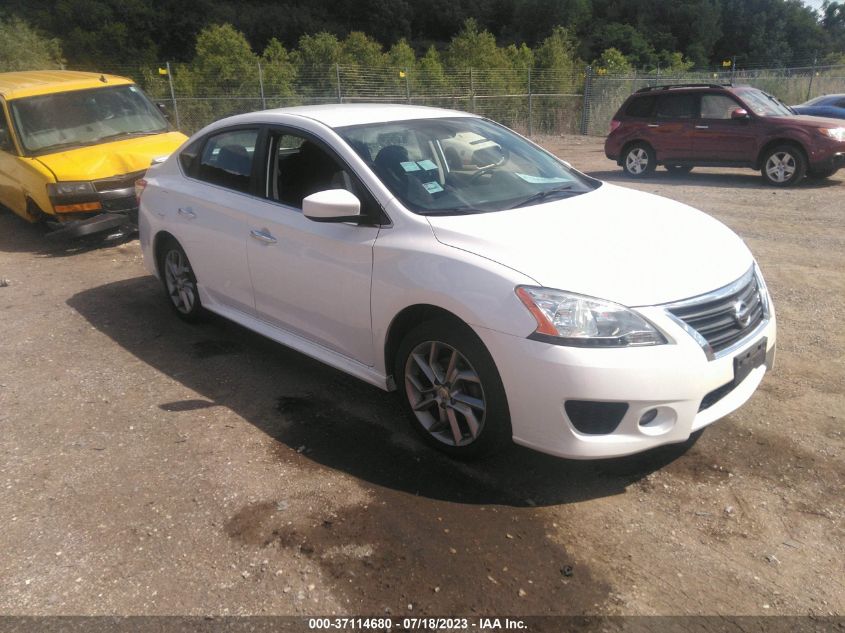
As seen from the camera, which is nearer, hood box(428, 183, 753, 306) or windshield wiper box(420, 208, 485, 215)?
hood box(428, 183, 753, 306)

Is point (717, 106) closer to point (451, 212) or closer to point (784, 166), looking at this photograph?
point (784, 166)

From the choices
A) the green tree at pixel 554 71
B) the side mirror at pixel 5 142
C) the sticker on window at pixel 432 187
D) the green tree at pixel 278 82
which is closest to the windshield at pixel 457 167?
the sticker on window at pixel 432 187

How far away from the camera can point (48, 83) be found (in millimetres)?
9352

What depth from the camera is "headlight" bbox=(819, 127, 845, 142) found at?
11.5 m

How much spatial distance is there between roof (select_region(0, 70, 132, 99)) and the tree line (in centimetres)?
4496

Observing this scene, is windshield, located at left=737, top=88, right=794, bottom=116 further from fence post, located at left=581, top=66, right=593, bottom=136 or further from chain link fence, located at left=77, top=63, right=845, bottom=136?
fence post, located at left=581, top=66, right=593, bottom=136

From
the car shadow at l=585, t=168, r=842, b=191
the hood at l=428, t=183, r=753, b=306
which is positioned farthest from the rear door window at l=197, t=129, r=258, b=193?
the car shadow at l=585, t=168, r=842, b=191

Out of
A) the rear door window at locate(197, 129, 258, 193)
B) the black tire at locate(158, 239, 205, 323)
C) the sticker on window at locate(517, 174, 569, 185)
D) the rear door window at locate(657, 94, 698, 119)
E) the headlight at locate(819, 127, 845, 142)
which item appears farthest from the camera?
the rear door window at locate(657, 94, 698, 119)

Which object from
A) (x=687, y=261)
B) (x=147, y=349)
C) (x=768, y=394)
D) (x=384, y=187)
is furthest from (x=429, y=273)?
(x=147, y=349)

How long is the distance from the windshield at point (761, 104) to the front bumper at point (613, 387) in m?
10.7

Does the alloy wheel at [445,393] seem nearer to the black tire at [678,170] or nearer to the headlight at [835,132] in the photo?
the headlight at [835,132]

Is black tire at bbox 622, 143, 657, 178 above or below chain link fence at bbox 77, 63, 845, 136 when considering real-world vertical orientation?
below

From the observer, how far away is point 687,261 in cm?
340

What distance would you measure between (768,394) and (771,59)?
235 feet
